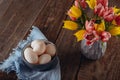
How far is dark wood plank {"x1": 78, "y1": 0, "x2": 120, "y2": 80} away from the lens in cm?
106

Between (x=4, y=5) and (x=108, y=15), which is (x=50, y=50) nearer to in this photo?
(x=108, y=15)

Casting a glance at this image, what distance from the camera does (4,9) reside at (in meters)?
1.37

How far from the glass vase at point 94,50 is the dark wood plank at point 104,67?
1.1 inches

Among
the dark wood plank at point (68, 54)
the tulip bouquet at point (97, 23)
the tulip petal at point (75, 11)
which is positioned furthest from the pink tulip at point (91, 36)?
the dark wood plank at point (68, 54)

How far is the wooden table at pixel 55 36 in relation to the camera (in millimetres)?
1074

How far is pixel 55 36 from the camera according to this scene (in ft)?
4.01

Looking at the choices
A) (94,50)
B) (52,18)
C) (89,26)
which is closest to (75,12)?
(89,26)

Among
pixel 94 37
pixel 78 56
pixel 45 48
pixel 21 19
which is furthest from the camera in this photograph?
pixel 21 19

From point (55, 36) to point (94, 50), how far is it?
0.24 metres

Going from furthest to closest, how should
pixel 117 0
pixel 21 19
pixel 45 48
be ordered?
pixel 117 0, pixel 21 19, pixel 45 48

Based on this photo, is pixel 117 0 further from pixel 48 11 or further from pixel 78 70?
pixel 78 70

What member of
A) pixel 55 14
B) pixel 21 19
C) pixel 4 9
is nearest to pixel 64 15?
pixel 55 14

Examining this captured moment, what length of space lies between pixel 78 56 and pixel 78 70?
83mm

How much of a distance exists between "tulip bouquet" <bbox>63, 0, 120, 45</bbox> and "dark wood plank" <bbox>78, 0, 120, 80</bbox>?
18cm
